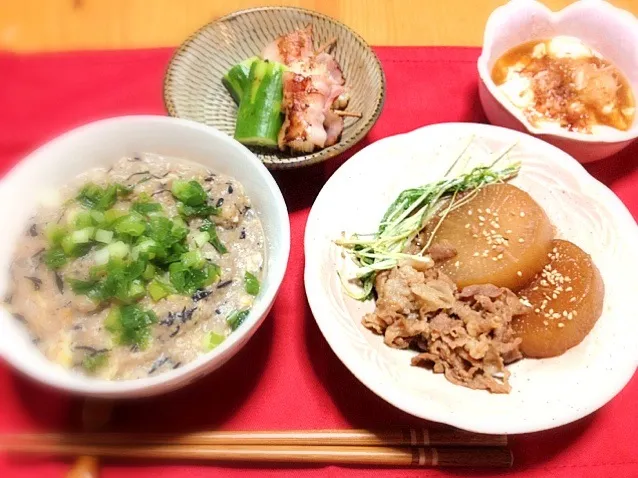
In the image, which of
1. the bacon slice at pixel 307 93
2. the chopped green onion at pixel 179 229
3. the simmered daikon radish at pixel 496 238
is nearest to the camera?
the chopped green onion at pixel 179 229

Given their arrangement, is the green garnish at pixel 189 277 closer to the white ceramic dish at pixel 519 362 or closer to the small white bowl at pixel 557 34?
the white ceramic dish at pixel 519 362

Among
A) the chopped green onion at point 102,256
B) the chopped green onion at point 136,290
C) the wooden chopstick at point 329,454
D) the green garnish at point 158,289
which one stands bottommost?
the wooden chopstick at point 329,454

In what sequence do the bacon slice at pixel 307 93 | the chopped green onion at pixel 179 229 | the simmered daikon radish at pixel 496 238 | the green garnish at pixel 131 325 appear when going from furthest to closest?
the bacon slice at pixel 307 93 < the simmered daikon radish at pixel 496 238 < the chopped green onion at pixel 179 229 < the green garnish at pixel 131 325

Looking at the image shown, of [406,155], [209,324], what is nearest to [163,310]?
[209,324]

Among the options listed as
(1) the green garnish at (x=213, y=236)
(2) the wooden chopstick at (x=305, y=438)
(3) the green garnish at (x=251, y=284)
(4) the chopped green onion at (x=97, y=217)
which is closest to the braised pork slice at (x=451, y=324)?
(2) the wooden chopstick at (x=305, y=438)

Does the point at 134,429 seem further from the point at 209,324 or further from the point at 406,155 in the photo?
the point at 406,155

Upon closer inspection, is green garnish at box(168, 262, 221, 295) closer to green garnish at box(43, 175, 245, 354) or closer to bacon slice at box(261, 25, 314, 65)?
green garnish at box(43, 175, 245, 354)

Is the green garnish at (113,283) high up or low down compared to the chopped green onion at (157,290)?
up
